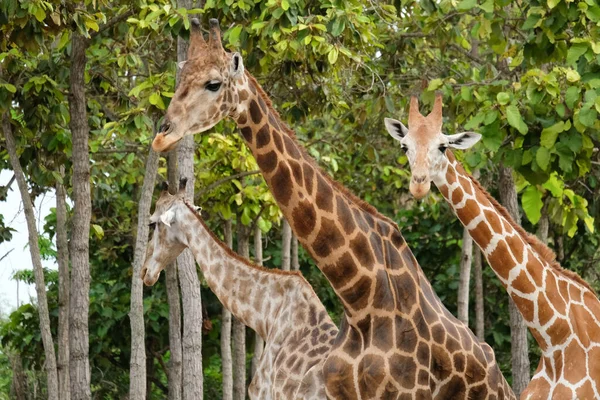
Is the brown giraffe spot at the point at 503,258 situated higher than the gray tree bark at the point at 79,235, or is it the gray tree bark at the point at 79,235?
the gray tree bark at the point at 79,235

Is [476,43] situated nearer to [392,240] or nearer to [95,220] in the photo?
[95,220]

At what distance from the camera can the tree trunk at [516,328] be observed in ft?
47.8

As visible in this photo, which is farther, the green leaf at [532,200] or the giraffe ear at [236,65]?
the green leaf at [532,200]

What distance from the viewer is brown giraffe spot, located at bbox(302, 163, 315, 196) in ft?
29.7

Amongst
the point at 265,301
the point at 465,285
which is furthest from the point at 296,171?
the point at 465,285

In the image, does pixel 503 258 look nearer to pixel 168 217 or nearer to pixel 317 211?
pixel 317 211

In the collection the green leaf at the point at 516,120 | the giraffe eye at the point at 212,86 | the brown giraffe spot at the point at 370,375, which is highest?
the green leaf at the point at 516,120

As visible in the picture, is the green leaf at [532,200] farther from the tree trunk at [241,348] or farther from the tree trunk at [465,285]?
the tree trunk at [241,348]

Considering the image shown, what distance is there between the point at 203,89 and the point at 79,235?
550 cm

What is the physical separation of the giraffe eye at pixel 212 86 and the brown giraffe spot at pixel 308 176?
3.03 feet

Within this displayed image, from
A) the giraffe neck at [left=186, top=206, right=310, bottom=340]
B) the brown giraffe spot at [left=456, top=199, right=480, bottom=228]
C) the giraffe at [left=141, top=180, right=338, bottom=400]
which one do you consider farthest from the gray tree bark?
the brown giraffe spot at [left=456, top=199, right=480, bottom=228]

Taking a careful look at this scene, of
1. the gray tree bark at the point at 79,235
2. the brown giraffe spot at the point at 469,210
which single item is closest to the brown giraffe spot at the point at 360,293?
the brown giraffe spot at the point at 469,210

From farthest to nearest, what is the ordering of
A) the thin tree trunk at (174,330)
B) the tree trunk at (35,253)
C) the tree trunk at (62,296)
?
the tree trunk at (62,296)
the thin tree trunk at (174,330)
the tree trunk at (35,253)

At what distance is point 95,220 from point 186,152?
5730mm
